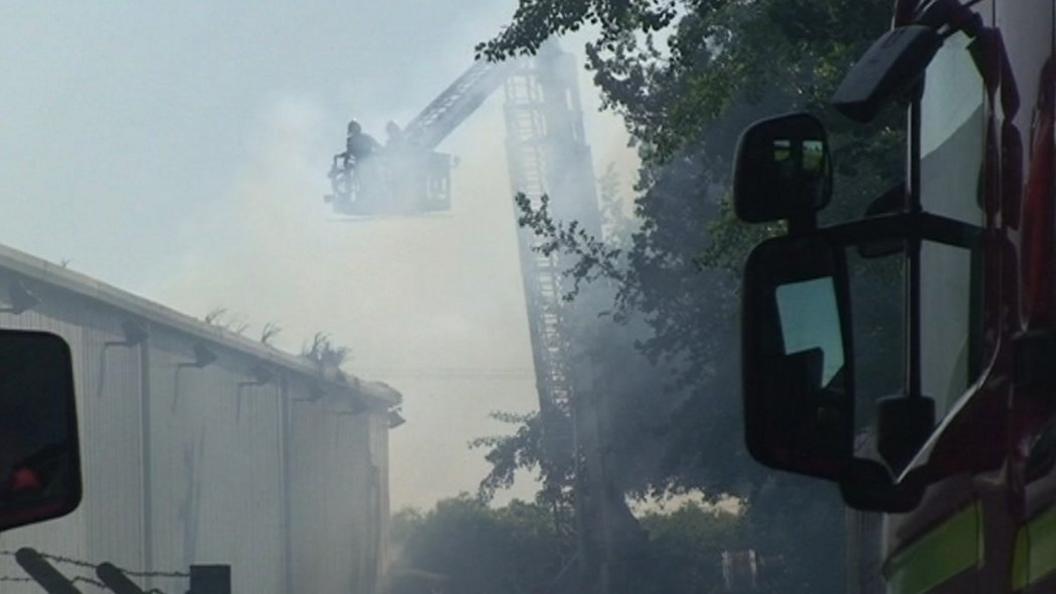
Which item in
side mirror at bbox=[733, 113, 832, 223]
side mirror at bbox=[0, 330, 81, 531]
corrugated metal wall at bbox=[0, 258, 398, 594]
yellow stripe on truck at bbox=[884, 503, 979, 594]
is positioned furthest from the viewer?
corrugated metal wall at bbox=[0, 258, 398, 594]

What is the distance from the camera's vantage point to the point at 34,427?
11.8ft

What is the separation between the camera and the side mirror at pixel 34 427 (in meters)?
3.55

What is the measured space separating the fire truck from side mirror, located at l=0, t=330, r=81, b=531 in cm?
115

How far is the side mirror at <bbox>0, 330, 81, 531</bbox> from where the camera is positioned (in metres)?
3.55

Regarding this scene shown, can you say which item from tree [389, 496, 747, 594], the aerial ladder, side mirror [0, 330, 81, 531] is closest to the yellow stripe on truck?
side mirror [0, 330, 81, 531]

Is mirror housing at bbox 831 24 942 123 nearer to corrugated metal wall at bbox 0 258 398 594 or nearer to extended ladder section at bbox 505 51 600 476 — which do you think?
corrugated metal wall at bbox 0 258 398 594

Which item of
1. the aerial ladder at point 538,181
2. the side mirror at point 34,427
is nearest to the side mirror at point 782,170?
the side mirror at point 34,427

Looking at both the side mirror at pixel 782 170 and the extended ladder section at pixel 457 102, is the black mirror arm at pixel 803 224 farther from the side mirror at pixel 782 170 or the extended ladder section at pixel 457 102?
the extended ladder section at pixel 457 102

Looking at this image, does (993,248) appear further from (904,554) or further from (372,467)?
(372,467)

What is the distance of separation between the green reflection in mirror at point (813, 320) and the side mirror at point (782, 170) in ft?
0.42

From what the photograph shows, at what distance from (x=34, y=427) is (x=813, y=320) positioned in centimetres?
133

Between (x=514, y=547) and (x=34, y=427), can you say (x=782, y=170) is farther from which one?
(x=514, y=547)

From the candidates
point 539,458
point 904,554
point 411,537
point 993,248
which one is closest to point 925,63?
point 993,248

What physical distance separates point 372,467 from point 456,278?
19.5 ft
